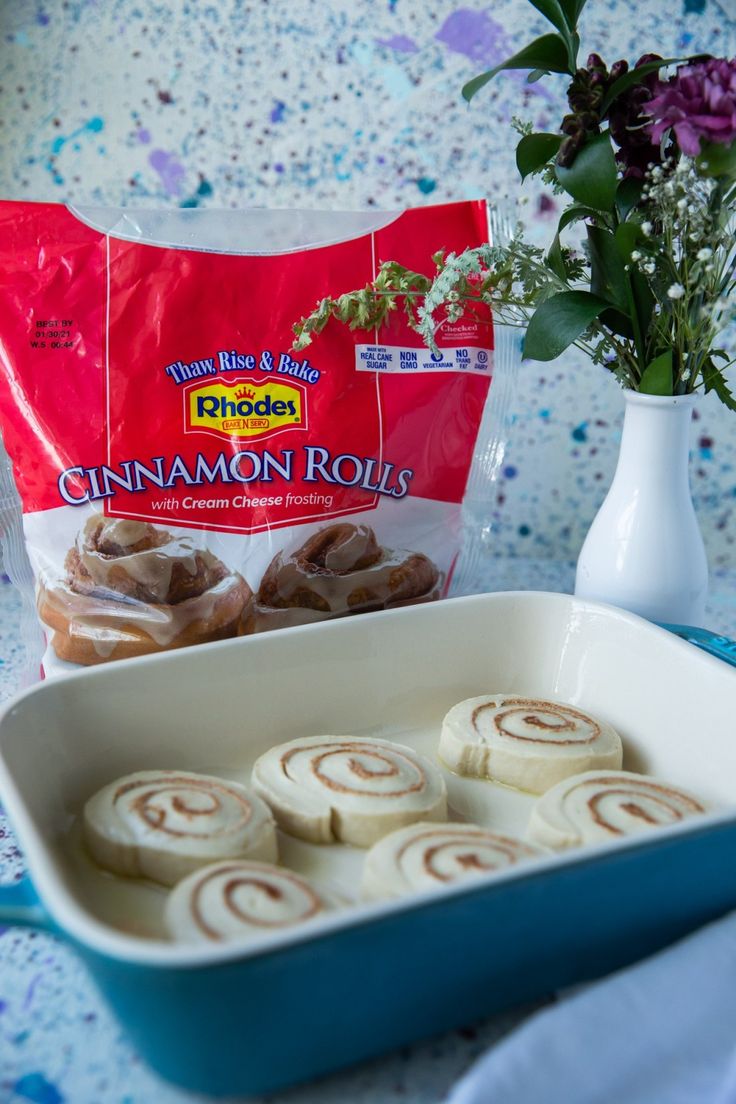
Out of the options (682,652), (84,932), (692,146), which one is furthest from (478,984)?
(692,146)

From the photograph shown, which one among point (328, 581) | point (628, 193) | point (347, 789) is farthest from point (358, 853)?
point (628, 193)

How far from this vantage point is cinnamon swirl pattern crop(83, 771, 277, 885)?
61 cm

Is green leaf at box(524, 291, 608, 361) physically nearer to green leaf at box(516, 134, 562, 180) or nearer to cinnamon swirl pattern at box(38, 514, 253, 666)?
green leaf at box(516, 134, 562, 180)

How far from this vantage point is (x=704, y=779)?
73 cm

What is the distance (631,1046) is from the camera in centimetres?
50

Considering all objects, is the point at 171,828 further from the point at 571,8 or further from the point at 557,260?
the point at 571,8

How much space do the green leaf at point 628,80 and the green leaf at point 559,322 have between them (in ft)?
0.44

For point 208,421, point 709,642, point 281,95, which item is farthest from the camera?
point 281,95

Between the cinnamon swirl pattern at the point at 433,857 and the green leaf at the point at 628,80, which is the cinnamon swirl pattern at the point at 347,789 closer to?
the cinnamon swirl pattern at the point at 433,857

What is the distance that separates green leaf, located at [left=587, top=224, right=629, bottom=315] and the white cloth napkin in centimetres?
50

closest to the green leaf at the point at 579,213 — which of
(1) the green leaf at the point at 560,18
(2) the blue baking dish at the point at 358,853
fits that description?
(1) the green leaf at the point at 560,18

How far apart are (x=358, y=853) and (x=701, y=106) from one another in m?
0.54

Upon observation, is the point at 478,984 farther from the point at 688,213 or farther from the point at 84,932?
the point at 688,213

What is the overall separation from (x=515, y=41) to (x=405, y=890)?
0.93m
